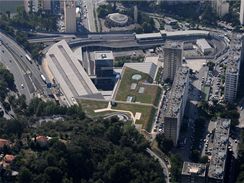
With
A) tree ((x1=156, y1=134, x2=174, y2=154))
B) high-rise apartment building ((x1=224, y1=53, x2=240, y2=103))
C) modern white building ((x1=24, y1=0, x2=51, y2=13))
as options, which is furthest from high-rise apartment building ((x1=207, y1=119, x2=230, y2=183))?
modern white building ((x1=24, y1=0, x2=51, y2=13))

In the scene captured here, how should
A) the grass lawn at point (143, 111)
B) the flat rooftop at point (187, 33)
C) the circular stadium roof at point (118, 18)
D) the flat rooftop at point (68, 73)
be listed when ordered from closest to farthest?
the grass lawn at point (143, 111)
the flat rooftop at point (68, 73)
the flat rooftop at point (187, 33)
the circular stadium roof at point (118, 18)

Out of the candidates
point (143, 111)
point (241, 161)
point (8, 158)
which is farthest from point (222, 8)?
point (8, 158)

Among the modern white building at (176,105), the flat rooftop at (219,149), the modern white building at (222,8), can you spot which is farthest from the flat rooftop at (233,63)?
the modern white building at (222,8)

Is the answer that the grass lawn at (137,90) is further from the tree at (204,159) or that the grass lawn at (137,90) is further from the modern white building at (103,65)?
the tree at (204,159)

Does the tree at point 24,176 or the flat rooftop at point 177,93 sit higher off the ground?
the flat rooftop at point 177,93

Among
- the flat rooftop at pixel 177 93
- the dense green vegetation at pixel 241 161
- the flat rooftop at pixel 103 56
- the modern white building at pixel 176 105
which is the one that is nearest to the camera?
the dense green vegetation at pixel 241 161

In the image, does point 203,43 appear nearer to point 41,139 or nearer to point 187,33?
point 187,33

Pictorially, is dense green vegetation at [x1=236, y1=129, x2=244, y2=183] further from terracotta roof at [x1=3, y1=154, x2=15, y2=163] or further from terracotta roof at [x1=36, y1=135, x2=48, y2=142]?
terracotta roof at [x1=3, y1=154, x2=15, y2=163]
